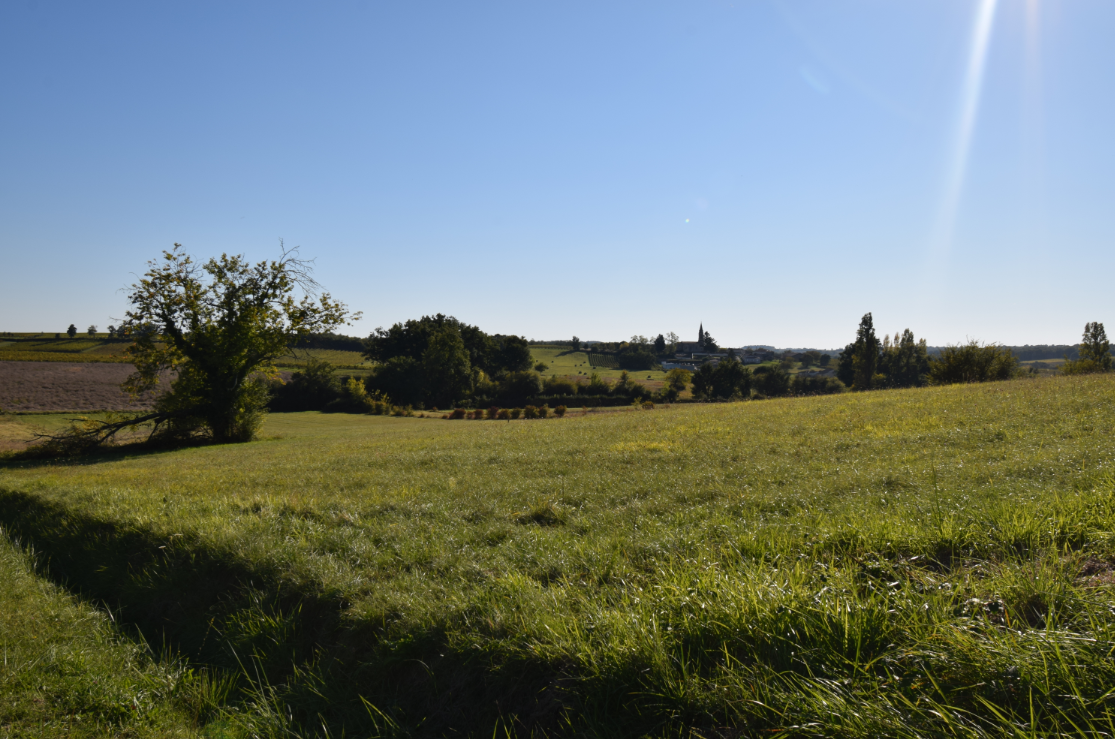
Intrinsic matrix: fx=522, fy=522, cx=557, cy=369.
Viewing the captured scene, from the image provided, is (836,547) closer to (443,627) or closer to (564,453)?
(443,627)

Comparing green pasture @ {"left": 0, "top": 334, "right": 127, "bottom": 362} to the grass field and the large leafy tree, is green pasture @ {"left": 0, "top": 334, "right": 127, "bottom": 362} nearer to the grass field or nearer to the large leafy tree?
the large leafy tree

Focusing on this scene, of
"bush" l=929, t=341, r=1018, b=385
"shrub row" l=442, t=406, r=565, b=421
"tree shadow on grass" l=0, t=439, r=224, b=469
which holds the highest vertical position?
"bush" l=929, t=341, r=1018, b=385

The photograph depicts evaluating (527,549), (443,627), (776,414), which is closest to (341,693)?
(443,627)

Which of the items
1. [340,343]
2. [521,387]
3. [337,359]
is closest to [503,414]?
[521,387]

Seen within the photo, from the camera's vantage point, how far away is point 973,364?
120 ft

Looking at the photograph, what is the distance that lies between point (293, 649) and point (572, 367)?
124 meters

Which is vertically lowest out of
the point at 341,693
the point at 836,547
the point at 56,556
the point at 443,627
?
the point at 56,556

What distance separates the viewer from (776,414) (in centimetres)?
1981

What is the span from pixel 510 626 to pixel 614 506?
3948mm

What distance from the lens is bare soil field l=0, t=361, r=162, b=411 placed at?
42656 mm

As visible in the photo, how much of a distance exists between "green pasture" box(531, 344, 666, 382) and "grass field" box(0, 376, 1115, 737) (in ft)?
308

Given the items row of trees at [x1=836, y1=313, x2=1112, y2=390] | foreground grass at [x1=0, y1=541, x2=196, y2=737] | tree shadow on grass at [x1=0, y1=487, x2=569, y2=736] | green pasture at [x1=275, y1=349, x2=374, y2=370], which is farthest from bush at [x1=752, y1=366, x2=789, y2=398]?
foreground grass at [x1=0, y1=541, x2=196, y2=737]

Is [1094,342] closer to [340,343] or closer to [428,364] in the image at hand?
[428,364]

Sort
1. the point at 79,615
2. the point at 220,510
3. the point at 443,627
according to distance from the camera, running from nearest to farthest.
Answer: the point at 443,627 < the point at 79,615 < the point at 220,510
